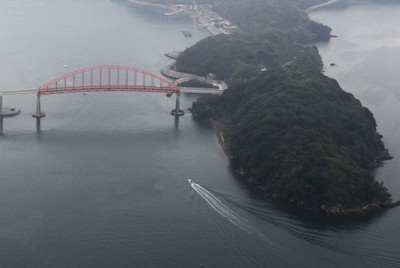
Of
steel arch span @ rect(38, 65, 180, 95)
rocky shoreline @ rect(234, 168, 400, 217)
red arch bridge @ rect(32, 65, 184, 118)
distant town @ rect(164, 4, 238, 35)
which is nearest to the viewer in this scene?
rocky shoreline @ rect(234, 168, 400, 217)

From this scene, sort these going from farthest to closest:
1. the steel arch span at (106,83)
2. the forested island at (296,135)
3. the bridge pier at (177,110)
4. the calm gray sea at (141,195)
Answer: the bridge pier at (177,110) → the steel arch span at (106,83) → the forested island at (296,135) → the calm gray sea at (141,195)

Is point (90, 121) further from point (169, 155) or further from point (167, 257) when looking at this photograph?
point (167, 257)

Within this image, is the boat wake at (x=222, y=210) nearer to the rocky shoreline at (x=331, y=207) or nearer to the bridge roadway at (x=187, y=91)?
the rocky shoreline at (x=331, y=207)

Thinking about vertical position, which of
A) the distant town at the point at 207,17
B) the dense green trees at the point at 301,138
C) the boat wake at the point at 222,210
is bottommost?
the boat wake at the point at 222,210

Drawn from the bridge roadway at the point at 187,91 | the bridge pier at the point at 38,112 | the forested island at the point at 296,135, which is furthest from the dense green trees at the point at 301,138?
the bridge pier at the point at 38,112

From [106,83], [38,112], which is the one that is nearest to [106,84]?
[106,83]

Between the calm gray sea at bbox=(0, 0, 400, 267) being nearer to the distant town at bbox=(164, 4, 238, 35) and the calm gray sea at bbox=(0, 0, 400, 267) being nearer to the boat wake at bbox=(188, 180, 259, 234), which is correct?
the boat wake at bbox=(188, 180, 259, 234)

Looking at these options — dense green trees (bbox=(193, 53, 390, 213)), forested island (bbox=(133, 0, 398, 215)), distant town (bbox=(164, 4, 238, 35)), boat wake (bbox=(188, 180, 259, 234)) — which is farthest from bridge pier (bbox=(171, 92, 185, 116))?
distant town (bbox=(164, 4, 238, 35))
